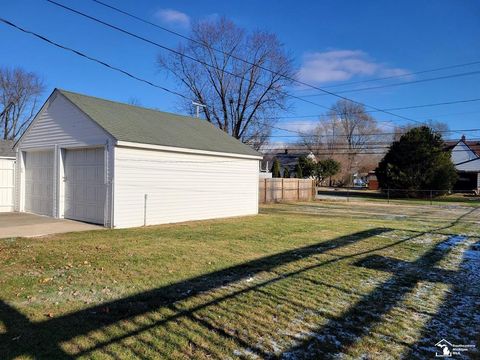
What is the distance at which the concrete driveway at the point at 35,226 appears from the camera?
9.89 meters

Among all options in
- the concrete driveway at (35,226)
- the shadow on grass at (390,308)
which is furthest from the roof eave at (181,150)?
the shadow on grass at (390,308)

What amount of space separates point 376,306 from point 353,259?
282 cm

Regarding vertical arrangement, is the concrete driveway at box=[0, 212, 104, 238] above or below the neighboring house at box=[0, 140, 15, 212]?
below

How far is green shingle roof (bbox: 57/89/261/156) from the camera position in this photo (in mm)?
12093

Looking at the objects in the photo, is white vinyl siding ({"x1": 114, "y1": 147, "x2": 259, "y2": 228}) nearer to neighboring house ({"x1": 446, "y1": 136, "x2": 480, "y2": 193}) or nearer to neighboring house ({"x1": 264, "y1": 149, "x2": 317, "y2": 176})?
neighboring house ({"x1": 446, "y1": 136, "x2": 480, "y2": 193})

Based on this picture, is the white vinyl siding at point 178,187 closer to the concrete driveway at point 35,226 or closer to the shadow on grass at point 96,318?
the concrete driveway at point 35,226

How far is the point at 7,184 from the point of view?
599 inches

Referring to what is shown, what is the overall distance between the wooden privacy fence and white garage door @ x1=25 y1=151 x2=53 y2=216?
12756 millimetres

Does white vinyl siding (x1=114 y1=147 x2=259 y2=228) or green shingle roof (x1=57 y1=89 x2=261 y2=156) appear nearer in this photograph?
white vinyl siding (x1=114 y1=147 x2=259 y2=228)

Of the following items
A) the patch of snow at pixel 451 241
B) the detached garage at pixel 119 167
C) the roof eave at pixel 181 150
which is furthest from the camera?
the detached garage at pixel 119 167

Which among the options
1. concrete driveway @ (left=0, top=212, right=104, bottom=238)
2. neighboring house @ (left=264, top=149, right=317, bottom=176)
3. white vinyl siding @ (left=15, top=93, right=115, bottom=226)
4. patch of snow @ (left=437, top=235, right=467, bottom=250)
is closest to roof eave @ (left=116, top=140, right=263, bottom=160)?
white vinyl siding @ (left=15, top=93, right=115, bottom=226)

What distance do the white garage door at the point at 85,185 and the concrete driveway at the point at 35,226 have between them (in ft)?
1.29

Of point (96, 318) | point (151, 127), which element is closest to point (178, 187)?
point (151, 127)

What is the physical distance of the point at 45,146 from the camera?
45.0ft
